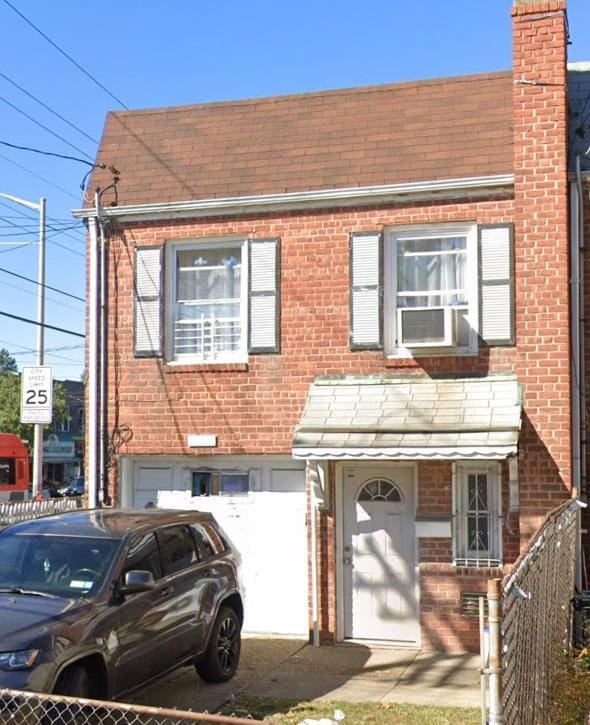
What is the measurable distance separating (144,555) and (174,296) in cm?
499

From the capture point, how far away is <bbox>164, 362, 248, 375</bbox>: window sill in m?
12.0

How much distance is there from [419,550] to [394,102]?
5.69 metres

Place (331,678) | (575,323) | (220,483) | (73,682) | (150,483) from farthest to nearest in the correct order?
(150,483) → (220,483) → (575,323) → (331,678) → (73,682)

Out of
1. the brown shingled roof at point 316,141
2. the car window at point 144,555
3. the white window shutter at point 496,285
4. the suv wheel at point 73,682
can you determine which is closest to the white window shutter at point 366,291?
the brown shingled roof at point 316,141

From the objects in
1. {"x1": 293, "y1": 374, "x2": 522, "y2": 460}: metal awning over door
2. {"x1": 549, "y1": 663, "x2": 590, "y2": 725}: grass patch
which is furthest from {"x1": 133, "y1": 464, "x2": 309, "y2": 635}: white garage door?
{"x1": 549, "y1": 663, "x2": 590, "y2": 725}: grass patch

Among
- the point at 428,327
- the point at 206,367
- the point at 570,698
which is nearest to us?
the point at 570,698

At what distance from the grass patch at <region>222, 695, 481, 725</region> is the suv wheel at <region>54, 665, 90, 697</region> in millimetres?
1691

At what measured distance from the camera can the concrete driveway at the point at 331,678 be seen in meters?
8.81

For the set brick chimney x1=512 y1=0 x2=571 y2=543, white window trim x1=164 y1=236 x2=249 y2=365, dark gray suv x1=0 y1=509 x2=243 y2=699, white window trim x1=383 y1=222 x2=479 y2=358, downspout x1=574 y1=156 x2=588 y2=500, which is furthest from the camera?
white window trim x1=164 y1=236 x2=249 y2=365

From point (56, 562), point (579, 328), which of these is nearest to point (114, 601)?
point (56, 562)

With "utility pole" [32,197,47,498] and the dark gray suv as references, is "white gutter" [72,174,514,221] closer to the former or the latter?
the dark gray suv

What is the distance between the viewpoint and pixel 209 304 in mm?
12352

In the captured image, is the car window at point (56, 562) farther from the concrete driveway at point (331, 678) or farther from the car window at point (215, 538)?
the car window at point (215, 538)

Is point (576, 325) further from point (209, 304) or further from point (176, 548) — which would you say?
point (176, 548)
